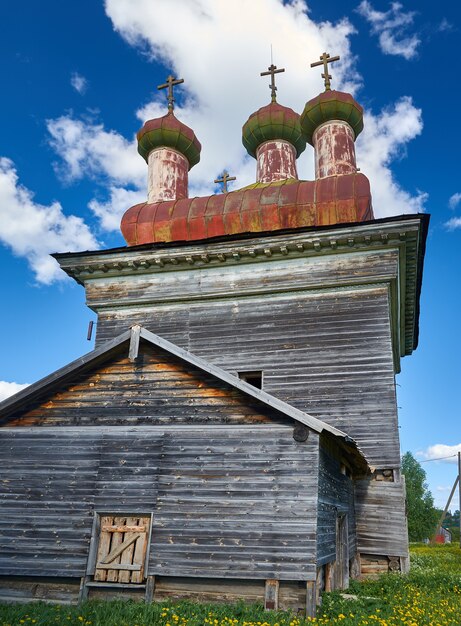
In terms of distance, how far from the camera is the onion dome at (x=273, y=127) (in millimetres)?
A: 21938

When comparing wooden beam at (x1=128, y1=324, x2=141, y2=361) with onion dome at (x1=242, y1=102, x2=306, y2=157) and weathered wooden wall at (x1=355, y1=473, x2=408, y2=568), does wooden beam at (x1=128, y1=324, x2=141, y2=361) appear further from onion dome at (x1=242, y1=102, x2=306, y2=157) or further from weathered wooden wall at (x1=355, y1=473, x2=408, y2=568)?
onion dome at (x1=242, y1=102, x2=306, y2=157)

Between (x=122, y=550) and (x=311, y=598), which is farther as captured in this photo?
(x=122, y=550)

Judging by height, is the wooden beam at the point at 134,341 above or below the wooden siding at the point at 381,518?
above

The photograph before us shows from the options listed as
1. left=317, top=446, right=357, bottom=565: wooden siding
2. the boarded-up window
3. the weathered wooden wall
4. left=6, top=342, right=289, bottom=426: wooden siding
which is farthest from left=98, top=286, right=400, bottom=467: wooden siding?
the boarded-up window

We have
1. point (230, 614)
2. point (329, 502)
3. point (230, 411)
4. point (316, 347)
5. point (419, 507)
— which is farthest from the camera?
point (419, 507)

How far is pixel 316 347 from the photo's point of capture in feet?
47.9

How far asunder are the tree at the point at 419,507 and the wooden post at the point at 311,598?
5820 cm

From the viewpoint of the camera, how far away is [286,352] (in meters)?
14.8

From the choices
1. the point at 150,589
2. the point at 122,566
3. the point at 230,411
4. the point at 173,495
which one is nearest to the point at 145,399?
the point at 230,411

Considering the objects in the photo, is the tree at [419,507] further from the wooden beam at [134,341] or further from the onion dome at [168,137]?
the wooden beam at [134,341]

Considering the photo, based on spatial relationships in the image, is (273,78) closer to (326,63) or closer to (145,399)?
(326,63)

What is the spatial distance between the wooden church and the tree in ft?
163

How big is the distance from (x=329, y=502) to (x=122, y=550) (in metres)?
3.80

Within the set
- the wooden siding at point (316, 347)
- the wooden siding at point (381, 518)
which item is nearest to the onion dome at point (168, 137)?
the wooden siding at point (316, 347)
